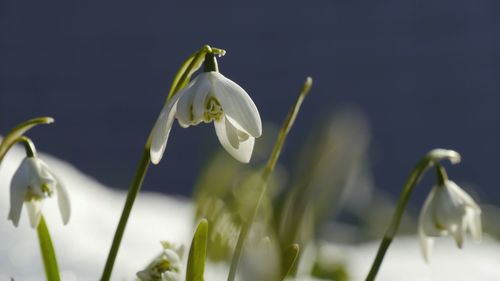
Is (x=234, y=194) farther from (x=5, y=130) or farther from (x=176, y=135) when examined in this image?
(x=5, y=130)

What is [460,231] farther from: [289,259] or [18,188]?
[18,188]

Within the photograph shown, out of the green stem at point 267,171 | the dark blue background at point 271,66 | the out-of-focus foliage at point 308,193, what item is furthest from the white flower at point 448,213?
the dark blue background at point 271,66

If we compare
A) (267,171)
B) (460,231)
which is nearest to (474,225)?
(460,231)

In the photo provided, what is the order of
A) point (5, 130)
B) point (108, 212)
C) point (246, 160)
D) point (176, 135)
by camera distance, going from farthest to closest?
point (5, 130), point (176, 135), point (108, 212), point (246, 160)

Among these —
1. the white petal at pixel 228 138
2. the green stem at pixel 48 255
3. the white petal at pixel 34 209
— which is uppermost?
the white petal at pixel 228 138

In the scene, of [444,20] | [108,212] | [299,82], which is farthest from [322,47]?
[108,212]

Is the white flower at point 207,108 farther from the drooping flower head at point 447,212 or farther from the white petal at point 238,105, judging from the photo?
the drooping flower head at point 447,212

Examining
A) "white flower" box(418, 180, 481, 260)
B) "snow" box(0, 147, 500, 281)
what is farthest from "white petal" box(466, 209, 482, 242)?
"snow" box(0, 147, 500, 281)
